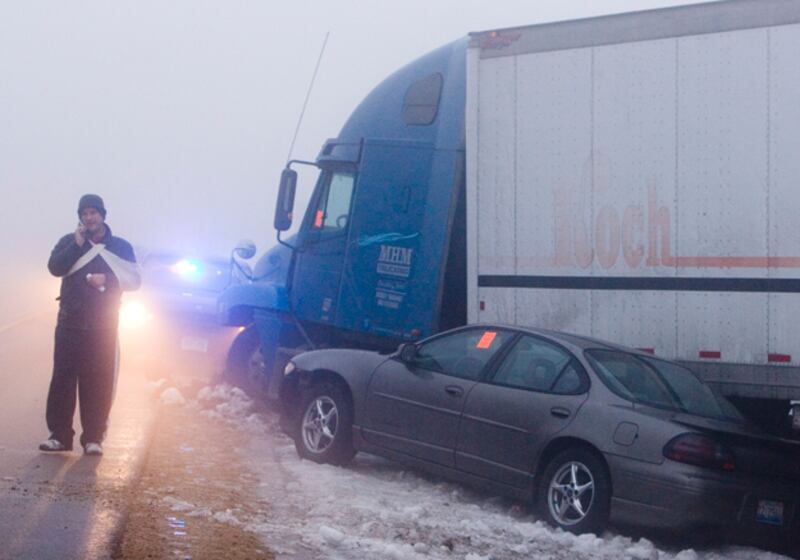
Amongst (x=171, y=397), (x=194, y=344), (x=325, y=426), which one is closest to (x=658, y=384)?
(x=325, y=426)

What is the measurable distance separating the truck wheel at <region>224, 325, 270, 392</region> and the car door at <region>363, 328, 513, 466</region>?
4.32m

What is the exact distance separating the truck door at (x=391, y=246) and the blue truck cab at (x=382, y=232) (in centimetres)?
1

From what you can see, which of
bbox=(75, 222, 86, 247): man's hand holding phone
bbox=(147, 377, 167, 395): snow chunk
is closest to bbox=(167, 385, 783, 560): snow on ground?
bbox=(75, 222, 86, 247): man's hand holding phone

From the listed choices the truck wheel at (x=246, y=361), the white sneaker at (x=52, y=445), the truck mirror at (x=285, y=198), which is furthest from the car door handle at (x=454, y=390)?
the truck wheel at (x=246, y=361)

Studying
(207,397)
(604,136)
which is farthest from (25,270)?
(604,136)

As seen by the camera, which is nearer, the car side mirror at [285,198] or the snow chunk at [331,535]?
the snow chunk at [331,535]

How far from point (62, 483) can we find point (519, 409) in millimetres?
3162

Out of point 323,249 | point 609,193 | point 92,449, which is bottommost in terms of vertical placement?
point 92,449

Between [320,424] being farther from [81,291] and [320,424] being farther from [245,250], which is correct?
[245,250]

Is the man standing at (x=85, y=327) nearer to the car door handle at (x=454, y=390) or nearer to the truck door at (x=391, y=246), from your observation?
the car door handle at (x=454, y=390)

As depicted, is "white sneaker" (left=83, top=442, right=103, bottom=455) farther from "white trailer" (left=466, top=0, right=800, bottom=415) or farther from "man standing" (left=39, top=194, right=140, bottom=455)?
"white trailer" (left=466, top=0, right=800, bottom=415)

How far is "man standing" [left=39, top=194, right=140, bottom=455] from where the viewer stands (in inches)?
386

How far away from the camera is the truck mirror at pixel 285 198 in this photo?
13133 millimetres

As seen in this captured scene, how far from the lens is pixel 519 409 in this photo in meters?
9.00
